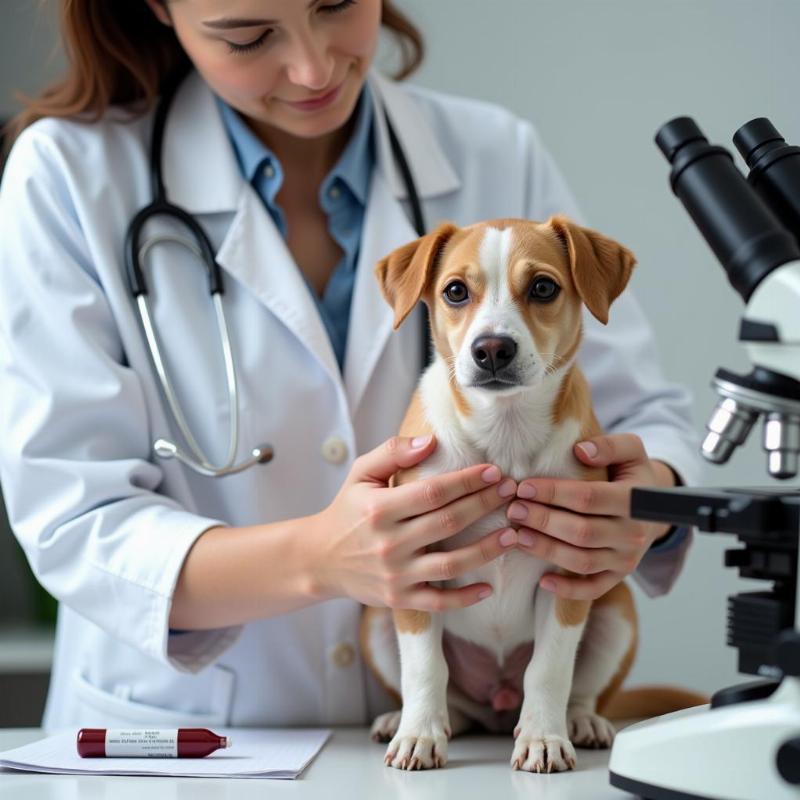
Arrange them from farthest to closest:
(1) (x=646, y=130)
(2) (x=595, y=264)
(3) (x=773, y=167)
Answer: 1. (1) (x=646, y=130)
2. (2) (x=595, y=264)
3. (3) (x=773, y=167)

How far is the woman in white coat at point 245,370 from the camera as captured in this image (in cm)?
125

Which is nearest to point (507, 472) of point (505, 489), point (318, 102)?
point (505, 489)

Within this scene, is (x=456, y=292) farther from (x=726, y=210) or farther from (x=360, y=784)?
(x=360, y=784)

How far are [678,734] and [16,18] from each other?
2377 mm

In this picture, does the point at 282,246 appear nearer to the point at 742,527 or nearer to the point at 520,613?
the point at 520,613

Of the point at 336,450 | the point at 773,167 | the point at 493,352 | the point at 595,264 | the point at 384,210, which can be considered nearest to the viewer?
the point at 773,167

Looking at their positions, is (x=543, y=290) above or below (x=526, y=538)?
above

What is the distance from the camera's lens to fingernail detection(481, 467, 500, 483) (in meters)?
1.11

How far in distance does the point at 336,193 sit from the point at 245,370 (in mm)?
312

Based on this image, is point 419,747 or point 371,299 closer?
point 419,747

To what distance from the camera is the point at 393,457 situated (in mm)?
1158

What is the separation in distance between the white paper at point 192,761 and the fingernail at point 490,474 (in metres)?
0.36

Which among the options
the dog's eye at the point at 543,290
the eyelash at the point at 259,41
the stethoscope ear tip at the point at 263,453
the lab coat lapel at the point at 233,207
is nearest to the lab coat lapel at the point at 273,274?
the lab coat lapel at the point at 233,207

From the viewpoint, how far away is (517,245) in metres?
1.17
